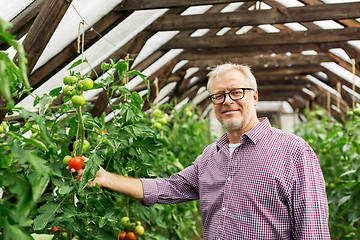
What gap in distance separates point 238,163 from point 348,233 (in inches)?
87.2

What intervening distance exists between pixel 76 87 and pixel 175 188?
72 centimetres

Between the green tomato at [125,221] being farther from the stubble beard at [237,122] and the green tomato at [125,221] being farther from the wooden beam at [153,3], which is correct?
the wooden beam at [153,3]

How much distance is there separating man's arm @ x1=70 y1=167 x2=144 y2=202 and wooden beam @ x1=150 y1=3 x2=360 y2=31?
222cm

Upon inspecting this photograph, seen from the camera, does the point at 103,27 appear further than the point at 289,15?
No

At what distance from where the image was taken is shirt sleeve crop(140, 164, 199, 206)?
5.85ft

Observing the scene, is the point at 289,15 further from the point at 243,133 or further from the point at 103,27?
the point at 243,133

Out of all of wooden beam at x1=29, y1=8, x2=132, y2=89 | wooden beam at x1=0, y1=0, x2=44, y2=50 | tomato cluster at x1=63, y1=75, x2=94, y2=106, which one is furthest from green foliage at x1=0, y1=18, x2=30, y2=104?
wooden beam at x1=29, y1=8, x2=132, y2=89

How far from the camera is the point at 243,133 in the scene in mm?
1726

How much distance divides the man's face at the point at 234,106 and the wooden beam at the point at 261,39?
106 inches

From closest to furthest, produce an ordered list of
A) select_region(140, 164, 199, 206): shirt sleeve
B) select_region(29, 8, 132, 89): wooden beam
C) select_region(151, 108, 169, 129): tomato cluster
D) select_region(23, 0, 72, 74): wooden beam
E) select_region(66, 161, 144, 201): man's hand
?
select_region(66, 161, 144, 201): man's hand, select_region(140, 164, 199, 206): shirt sleeve, select_region(23, 0, 72, 74): wooden beam, select_region(29, 8, 132, 89): wooden beam, select_region(151, 108, 169, 129): tomato cluster

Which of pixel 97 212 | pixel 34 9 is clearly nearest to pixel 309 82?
pixel 34 9

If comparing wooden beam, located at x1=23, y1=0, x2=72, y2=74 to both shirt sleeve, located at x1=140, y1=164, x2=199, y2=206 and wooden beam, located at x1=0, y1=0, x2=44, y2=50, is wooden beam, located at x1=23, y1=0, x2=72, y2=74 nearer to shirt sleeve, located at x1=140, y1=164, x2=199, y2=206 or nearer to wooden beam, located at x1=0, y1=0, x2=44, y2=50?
wooden beam, located at x1=0, y1=0, x2=44, y2=50

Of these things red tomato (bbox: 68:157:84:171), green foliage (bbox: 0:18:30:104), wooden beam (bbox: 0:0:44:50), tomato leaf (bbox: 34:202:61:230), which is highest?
wooden beam (bbox: 0:0:44:50)

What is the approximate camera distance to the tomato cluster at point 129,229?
1785 mm
